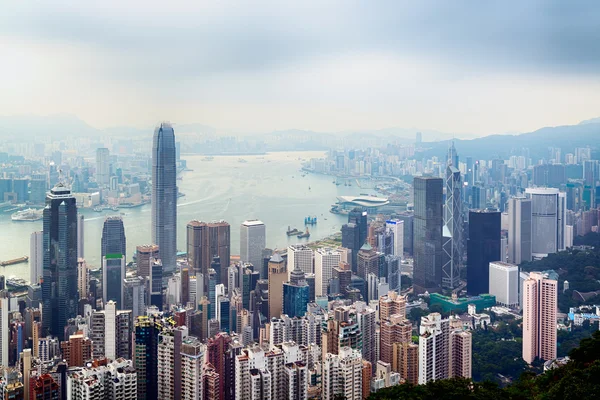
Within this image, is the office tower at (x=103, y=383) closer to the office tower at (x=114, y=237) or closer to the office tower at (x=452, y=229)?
the office tower at (x=114, y=237)

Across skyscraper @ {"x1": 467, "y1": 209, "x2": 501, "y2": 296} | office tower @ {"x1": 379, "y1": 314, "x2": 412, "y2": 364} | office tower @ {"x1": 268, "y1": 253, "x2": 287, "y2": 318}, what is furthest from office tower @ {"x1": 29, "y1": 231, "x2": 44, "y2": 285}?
skyscraper @ {"x1": 467, "y1": 209, "x2": 501, "y2": 296}

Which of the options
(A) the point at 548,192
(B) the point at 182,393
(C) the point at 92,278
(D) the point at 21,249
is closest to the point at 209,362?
(B) the point at 182,393

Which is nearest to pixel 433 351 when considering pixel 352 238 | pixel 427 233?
pixel 352 238

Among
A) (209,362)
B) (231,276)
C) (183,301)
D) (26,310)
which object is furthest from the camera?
(231,276)

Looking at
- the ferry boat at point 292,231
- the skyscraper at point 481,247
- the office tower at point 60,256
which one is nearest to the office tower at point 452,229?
the skyscraper at point 481,247

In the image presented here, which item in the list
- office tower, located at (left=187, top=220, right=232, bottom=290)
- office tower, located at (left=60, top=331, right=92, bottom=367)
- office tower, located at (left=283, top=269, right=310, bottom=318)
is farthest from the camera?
office tower, located at (left=187, top=220, right=232, bottom=290)

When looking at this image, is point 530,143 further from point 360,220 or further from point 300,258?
point 300,258

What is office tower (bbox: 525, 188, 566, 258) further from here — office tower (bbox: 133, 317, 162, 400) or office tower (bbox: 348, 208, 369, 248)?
office tower (bbox: 133, 317, 162, 400)

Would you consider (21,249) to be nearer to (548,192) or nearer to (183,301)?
(183,301)
